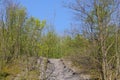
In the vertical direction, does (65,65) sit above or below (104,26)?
below

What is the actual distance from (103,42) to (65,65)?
23.2 feet

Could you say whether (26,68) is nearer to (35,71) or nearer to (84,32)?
(35,71)

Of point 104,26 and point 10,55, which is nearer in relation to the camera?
point 104,26

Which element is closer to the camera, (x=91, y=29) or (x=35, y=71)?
(x=35, y=71)

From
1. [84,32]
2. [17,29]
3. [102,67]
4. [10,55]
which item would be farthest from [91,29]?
[17,29]

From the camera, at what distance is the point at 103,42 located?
21.4 metres

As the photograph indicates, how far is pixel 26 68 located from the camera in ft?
58.6

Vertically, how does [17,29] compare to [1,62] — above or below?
above

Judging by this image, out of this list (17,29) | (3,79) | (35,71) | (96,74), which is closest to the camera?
(35,71)

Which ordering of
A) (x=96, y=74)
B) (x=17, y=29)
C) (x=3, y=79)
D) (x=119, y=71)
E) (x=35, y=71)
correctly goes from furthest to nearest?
(x=17, y=29), (x=96, y=74), (x=3, y=79), (x=119, y=71), (x=35, y=71)

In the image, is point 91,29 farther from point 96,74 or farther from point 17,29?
point 17,29

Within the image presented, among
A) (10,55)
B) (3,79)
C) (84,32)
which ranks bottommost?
(3,79)

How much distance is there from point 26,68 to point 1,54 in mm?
3511

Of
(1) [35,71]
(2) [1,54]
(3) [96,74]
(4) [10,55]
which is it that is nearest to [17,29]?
(4) [10,55]
